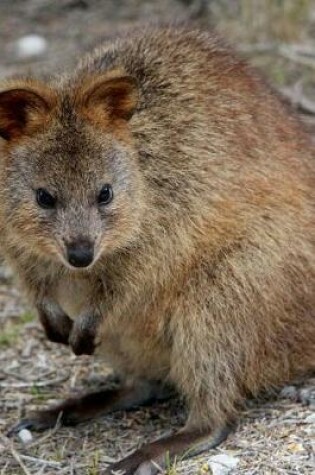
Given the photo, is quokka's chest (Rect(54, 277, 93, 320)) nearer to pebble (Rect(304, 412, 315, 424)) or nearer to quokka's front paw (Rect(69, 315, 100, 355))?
quokka's front paw (Rect(69, 315, 100, 355))

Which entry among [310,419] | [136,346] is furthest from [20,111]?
[310,419]

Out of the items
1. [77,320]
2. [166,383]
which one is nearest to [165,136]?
[77,320]

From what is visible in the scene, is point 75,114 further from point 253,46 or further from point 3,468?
point 253,46

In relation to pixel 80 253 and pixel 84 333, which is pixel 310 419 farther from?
pixel 80 253

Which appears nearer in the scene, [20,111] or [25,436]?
[20,111]

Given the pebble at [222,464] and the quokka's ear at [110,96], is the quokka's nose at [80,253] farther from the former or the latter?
the pebble at [222,464]

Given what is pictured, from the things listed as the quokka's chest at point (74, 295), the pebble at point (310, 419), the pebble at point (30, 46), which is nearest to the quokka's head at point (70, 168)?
the quokka's chest at point (74, 295)
